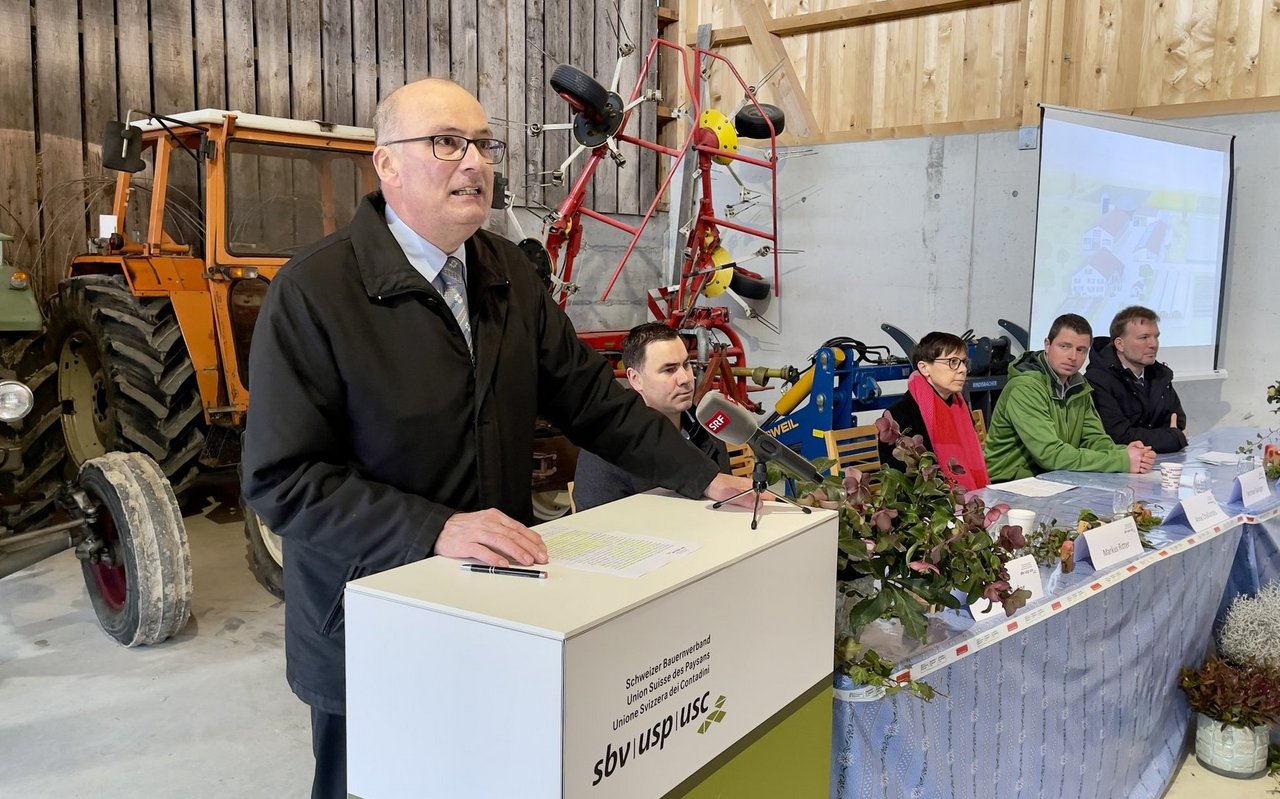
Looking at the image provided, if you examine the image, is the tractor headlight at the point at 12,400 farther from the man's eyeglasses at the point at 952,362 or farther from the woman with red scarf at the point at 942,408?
the man's eyeglasses at the point at 952,362

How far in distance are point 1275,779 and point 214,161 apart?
4229 mm

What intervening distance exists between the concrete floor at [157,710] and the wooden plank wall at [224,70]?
203cm

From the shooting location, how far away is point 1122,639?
2301mm

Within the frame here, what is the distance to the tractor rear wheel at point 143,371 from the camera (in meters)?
4.10

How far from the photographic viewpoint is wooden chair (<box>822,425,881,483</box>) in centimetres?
376

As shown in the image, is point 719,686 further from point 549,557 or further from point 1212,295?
point 1212,295

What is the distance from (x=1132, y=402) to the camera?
4109mm

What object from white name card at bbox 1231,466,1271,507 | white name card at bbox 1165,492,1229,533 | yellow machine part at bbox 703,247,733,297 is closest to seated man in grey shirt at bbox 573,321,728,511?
white name card at bbox 1165,492,1229,533

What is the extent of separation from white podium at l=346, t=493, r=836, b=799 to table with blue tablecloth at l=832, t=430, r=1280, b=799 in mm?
418

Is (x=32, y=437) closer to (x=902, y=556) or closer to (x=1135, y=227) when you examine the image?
(x=902, y=556)

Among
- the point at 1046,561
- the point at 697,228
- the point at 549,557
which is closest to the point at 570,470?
the point at 697,228

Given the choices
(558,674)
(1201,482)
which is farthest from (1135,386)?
(558,674)

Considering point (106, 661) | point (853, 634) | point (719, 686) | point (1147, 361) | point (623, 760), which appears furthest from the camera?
point (1147, 361)

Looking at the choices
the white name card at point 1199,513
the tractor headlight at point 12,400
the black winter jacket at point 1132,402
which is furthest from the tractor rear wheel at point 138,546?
the black winter jacket at point 1132,402
